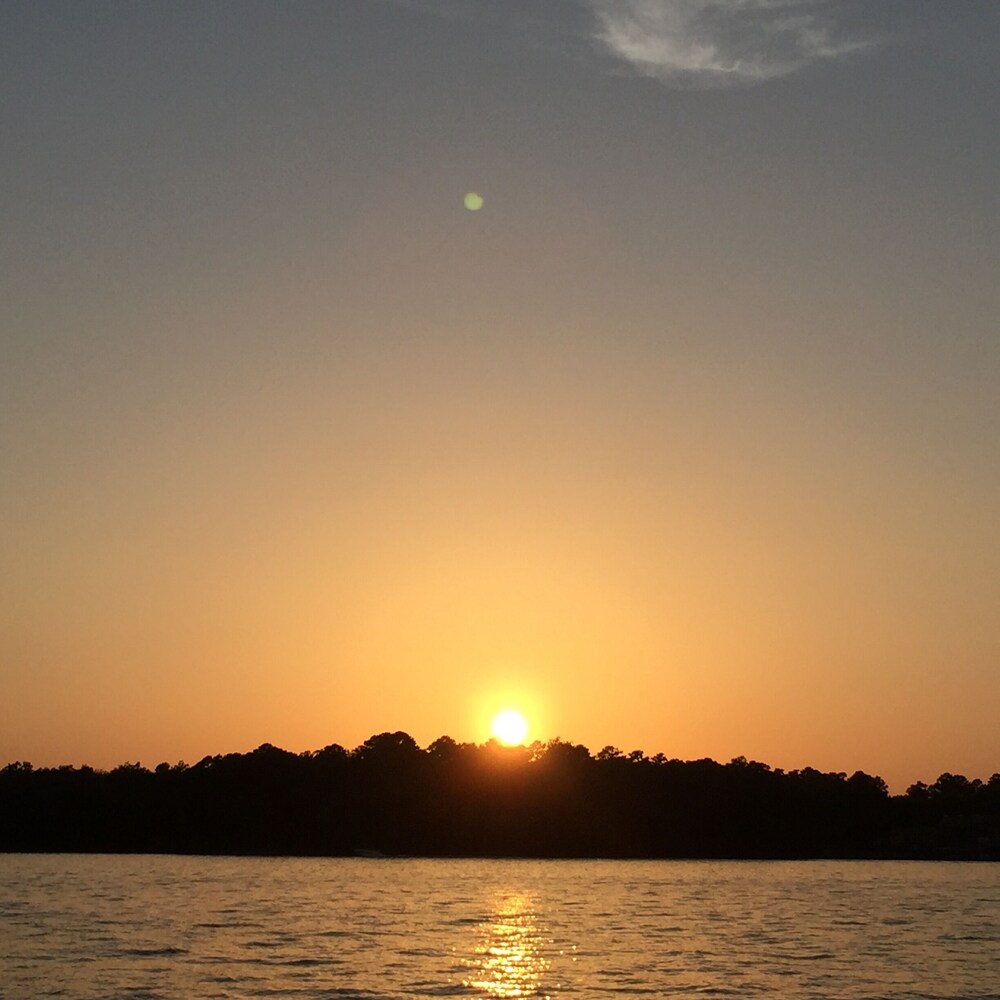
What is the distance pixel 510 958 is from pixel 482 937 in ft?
32.0

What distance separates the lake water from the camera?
48594 mm

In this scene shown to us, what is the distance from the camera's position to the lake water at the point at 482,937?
4859 centimetres

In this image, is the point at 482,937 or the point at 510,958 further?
the point at 482,937

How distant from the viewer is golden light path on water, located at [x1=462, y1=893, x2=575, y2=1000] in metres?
47.9

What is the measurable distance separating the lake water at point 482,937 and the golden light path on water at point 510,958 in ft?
0.53

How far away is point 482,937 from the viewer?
66.6 m

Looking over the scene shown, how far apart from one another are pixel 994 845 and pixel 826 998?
16907cm

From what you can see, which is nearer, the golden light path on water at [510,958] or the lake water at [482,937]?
the golden light path on water at [510,958]

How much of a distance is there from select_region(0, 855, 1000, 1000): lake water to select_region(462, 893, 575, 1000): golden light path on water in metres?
0.16

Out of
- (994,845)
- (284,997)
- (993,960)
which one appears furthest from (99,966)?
(994,845)

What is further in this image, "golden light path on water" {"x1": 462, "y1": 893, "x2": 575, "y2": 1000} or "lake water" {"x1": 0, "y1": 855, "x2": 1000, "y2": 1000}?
"lake water" {"x1": 0, "y1": 855, "x2": 1000, "y2": 1000}

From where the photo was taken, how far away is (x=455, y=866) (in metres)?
161

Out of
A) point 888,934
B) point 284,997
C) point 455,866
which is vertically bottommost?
point 284,997

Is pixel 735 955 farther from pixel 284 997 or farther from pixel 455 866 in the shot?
pixel 455 866
